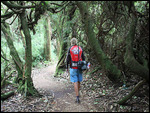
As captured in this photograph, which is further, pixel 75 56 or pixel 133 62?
pixel 75 56

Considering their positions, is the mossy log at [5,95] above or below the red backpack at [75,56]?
below

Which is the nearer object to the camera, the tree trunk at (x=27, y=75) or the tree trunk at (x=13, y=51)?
the tree trunk at (x=27, y=75)

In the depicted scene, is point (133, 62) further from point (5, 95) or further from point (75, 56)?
point (5, 95)

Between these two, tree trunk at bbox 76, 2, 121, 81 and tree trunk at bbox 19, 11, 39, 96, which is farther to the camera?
tree trunk at bbox 76, 2, 121, 81

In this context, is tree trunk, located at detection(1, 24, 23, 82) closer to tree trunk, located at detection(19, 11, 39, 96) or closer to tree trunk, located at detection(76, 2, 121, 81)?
tree trunk, located at detection(19, 11, 39, 96)

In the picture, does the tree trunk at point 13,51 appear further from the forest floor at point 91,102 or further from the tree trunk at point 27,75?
the forest floor at point 91,102

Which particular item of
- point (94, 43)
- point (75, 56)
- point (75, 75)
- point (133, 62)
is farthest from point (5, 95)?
point (133, 62)

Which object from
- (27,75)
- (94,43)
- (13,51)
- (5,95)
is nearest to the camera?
(5,95)

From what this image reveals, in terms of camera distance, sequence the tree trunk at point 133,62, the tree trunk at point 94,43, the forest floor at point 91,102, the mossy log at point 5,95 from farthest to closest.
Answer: the tree trunk at point 94,43, the mossy log at point 5,95, the forest floor at point 91,102, the tree trunk at point 133,62

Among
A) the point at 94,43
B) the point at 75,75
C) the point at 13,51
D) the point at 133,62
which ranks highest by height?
the point at 94,43

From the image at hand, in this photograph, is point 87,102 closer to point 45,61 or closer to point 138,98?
point 138,98

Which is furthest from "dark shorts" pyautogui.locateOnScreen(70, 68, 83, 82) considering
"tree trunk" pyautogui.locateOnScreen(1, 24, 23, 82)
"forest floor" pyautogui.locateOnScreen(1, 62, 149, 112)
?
"tree trunk" pyautogui.locateOnScreen(1, 24, 23, 82)

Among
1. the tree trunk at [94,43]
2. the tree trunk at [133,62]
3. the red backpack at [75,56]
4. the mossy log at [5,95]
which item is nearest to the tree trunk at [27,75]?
the mossy log at [5,95]

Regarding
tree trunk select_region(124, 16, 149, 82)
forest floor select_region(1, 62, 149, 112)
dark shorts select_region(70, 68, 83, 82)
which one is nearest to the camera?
tree trunk select_region(124, 16, 149, 82)
